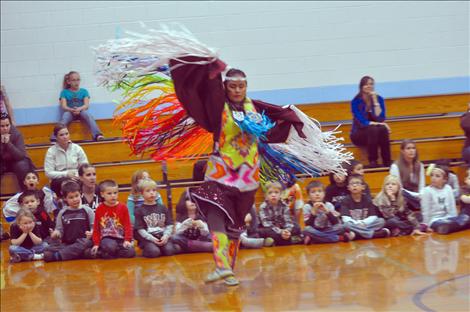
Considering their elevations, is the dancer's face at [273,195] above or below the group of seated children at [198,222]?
above

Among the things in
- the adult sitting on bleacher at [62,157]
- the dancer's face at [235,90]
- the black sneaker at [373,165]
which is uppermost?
the dancer's face at [235,90]

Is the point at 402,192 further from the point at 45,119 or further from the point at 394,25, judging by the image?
the point at 45,119

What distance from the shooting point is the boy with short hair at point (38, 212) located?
654cm

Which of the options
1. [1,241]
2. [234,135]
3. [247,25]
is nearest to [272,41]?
[247,25]

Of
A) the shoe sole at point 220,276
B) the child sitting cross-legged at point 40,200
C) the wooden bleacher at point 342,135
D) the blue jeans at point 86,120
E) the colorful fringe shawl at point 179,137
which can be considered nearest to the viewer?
the shoe sole at point 220,276

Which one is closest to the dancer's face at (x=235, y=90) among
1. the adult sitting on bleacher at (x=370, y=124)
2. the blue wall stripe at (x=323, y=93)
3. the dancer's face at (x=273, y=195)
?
the dancer's face at (x=273, y=195)

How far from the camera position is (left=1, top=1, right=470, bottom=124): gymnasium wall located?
8539 mm

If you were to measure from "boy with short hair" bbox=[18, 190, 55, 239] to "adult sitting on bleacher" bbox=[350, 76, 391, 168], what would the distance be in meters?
2.91

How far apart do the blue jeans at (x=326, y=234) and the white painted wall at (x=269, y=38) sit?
2.65 m

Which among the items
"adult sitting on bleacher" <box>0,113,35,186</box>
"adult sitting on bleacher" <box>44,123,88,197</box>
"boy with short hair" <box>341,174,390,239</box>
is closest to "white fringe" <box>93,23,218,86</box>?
"boy with short hair" <box>341,174,390,239</box>

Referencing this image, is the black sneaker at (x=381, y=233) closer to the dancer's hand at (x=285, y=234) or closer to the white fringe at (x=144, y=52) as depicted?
the dancer's hand at (x=285, y=234)

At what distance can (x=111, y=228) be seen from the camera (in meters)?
6.21

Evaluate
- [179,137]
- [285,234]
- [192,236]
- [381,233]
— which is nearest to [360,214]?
[381,233]

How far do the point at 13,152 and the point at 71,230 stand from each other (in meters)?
1.44
